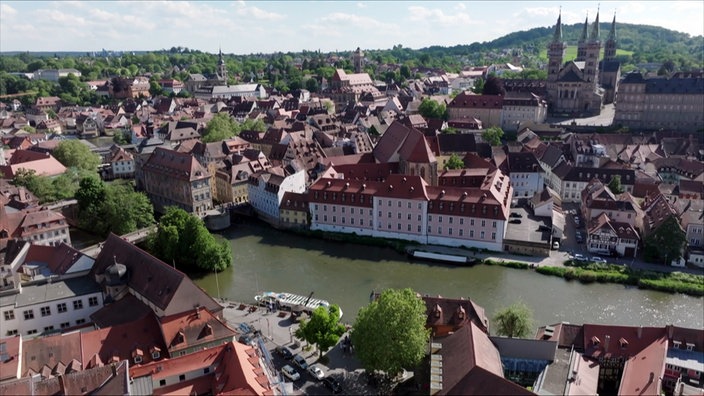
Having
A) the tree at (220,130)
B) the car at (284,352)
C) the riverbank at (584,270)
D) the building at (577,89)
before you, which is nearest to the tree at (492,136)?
the building at (577,89)

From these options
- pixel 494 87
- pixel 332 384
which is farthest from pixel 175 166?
pixel 494 87

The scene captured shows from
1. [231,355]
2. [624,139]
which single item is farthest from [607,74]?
[231,355]

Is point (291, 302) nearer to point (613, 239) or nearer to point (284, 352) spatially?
point (284, 352)

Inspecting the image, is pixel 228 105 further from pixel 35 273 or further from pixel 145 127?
pixel 35 273

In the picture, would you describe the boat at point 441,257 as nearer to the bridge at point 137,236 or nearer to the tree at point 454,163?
the tree at point 454,163

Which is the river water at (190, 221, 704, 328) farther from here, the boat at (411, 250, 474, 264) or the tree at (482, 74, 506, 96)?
the tree at (482, 74, 506, 96)
